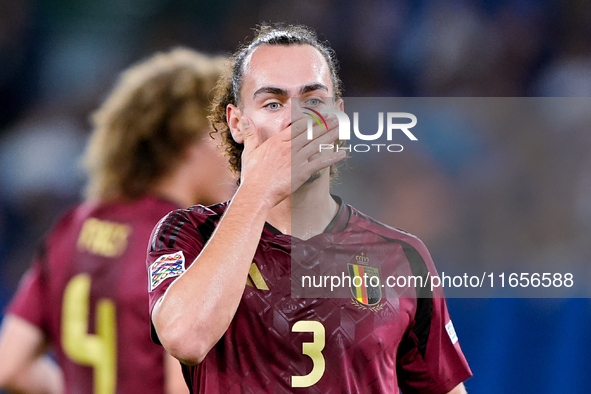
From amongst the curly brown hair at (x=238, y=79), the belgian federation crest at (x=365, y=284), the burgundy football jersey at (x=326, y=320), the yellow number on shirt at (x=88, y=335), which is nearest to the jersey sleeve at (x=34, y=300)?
the yellow number on shirt at (x=88, y=335)

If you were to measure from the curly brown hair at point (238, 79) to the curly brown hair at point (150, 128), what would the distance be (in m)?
0.53

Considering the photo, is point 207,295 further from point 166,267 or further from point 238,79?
point 238,79

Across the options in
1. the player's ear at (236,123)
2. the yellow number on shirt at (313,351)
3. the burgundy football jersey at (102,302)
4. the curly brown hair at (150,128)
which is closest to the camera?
the yellow number on shirt at (313,351)

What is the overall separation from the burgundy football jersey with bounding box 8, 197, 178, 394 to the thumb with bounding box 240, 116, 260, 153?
1028 mm

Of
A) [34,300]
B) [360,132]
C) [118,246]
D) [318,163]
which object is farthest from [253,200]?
[34,300]

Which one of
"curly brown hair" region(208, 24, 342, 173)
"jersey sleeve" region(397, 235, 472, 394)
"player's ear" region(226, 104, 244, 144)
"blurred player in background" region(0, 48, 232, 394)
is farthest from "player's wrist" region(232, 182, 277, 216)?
"blurred player in background" region(0, 48, 232, 394)

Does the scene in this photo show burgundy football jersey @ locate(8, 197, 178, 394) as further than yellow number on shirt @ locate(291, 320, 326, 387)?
Yes

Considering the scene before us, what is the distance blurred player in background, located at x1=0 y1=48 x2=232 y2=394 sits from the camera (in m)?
2.40

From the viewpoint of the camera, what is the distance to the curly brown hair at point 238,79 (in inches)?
69.7

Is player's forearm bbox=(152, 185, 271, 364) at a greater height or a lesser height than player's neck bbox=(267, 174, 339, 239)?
lesser

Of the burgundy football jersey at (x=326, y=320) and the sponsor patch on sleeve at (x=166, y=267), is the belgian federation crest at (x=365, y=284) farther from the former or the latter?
the sponsor patch on sleeve at (x=166, y=267)

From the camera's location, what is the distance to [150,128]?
289 cm

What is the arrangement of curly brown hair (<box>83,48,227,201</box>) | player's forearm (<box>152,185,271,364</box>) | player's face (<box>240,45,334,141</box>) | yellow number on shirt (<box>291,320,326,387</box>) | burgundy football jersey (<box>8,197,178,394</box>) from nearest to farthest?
player's forearm (<box>152,185,271,364</box>)
yellow number on shirt (<box>291,320,326,387</box>)
player's face (<box>240,45,334,141</box>)
burgundy football jersey (<box>8,197,178,394</box>)
curly brown hair (<box>83,48,227,201</box>)

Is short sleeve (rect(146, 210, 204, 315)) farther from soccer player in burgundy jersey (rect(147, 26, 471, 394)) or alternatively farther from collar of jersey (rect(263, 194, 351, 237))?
collar of jersey (rect(263, 194, 351, 237))
